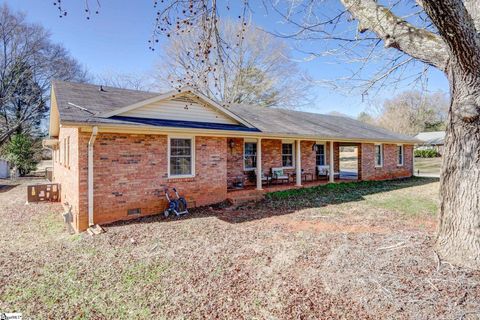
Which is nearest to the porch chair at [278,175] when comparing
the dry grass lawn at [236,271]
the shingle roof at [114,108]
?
the shingle roof at [114,108]

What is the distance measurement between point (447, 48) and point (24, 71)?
1211 inches

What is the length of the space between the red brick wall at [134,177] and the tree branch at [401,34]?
6.02m

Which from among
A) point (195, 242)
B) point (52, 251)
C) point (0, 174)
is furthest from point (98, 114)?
point (0, 174)

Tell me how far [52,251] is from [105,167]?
96.8 inches

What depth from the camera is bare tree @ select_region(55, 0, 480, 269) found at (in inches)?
140

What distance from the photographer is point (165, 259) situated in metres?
5.07

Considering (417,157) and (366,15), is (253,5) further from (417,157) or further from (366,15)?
(417,157)

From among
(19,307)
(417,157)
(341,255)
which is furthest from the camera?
(417,157)

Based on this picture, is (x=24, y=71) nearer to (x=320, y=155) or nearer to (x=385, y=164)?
(x=320, y=155)

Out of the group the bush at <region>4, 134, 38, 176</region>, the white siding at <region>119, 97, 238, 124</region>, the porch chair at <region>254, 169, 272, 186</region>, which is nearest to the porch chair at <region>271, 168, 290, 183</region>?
the porch chair at <region>254, 169, 272, 186</region>

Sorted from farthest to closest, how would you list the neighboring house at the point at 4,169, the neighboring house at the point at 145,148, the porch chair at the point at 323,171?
1. the neighboring house at the point at 4,169
2. the porch chair at the point at 323,171
3. the neighboring house at the point at 145,148

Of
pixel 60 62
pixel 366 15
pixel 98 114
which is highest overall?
pixel 60 62

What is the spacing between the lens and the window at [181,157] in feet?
29.0

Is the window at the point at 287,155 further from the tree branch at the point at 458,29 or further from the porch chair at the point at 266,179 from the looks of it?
the tree branch at the point at 458,29
